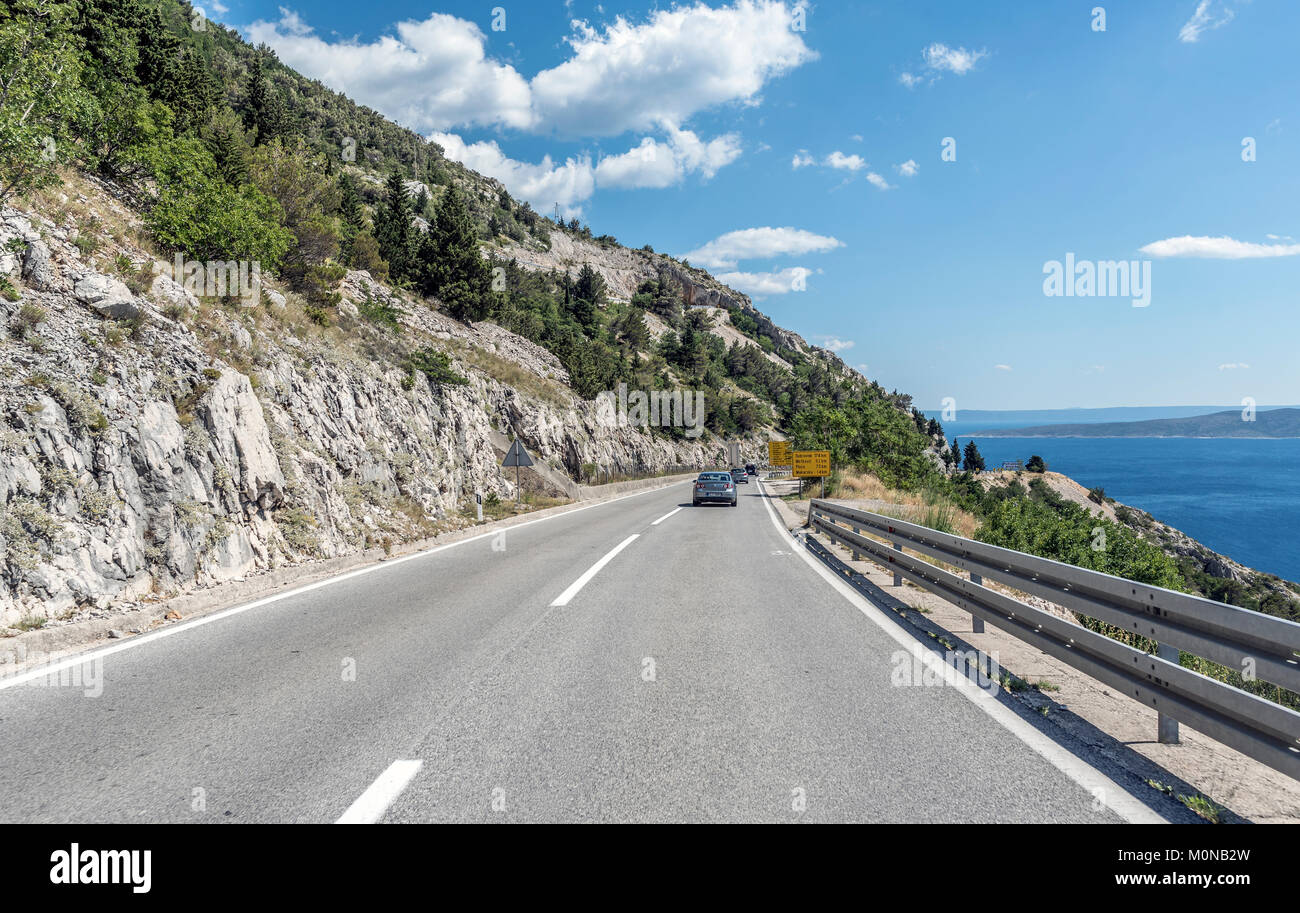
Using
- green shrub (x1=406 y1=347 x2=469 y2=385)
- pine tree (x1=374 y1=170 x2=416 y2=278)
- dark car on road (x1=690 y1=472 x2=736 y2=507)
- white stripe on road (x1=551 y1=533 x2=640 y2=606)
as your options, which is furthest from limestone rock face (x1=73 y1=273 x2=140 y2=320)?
pine tree (x1=374 y1=170 x2=416 y2=278)

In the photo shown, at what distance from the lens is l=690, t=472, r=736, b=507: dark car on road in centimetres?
2817

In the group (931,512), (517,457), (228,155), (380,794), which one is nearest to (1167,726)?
(380,794)

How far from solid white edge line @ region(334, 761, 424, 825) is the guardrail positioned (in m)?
3.85

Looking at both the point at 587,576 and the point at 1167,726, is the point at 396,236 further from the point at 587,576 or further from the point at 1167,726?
the point at 1167,726

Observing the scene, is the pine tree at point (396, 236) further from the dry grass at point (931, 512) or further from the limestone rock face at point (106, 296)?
the limestone rock face at point (106, 296)

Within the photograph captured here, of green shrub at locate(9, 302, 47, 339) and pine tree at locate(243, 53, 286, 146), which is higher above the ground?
pine tree at locate(243, 53, 286, 146)

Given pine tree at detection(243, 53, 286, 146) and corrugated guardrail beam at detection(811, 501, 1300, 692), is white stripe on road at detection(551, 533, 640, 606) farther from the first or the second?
pine tree at detection(243, 53, 286, 146)

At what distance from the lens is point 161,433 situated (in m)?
9.91

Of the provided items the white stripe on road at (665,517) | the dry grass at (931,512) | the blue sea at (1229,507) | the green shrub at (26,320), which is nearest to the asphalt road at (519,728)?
the green shrub at (26,320)

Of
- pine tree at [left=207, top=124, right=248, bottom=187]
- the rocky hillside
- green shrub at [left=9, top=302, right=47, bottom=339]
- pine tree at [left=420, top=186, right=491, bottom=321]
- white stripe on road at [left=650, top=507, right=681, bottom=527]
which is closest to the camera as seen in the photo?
the rocky hillside

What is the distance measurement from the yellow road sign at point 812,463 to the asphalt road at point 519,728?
18880 mm

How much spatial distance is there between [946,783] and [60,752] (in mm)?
5014

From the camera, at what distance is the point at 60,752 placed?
3828 mm

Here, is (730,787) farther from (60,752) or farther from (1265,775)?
(60,752)
